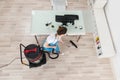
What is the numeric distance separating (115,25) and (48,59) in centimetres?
107

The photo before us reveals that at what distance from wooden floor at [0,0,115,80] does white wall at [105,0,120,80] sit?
192mm

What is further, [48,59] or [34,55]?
[48,59]

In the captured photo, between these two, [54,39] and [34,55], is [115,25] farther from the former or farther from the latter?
[34,55]

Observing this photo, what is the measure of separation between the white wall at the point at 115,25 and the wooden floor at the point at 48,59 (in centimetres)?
19

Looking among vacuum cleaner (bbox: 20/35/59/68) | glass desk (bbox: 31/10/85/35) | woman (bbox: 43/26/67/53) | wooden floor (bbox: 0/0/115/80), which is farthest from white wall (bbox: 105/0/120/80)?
vacuum cleaner (bbox: 20/35/59/68)

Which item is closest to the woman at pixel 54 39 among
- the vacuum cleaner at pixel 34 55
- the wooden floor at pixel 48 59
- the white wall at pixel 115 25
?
the vacuum cleaner at pixel 34 55

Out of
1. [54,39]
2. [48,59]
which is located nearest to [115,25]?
[54,39]

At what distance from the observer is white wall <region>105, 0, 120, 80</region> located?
7.95ft

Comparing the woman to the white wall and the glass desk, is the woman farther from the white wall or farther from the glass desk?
the white wall

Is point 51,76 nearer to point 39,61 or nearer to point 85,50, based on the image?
point 39,61

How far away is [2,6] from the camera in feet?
10.3

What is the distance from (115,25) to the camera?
2502 millimetres

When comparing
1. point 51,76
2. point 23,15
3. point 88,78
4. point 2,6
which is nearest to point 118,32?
point 88,78

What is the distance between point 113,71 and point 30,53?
1.22 m
